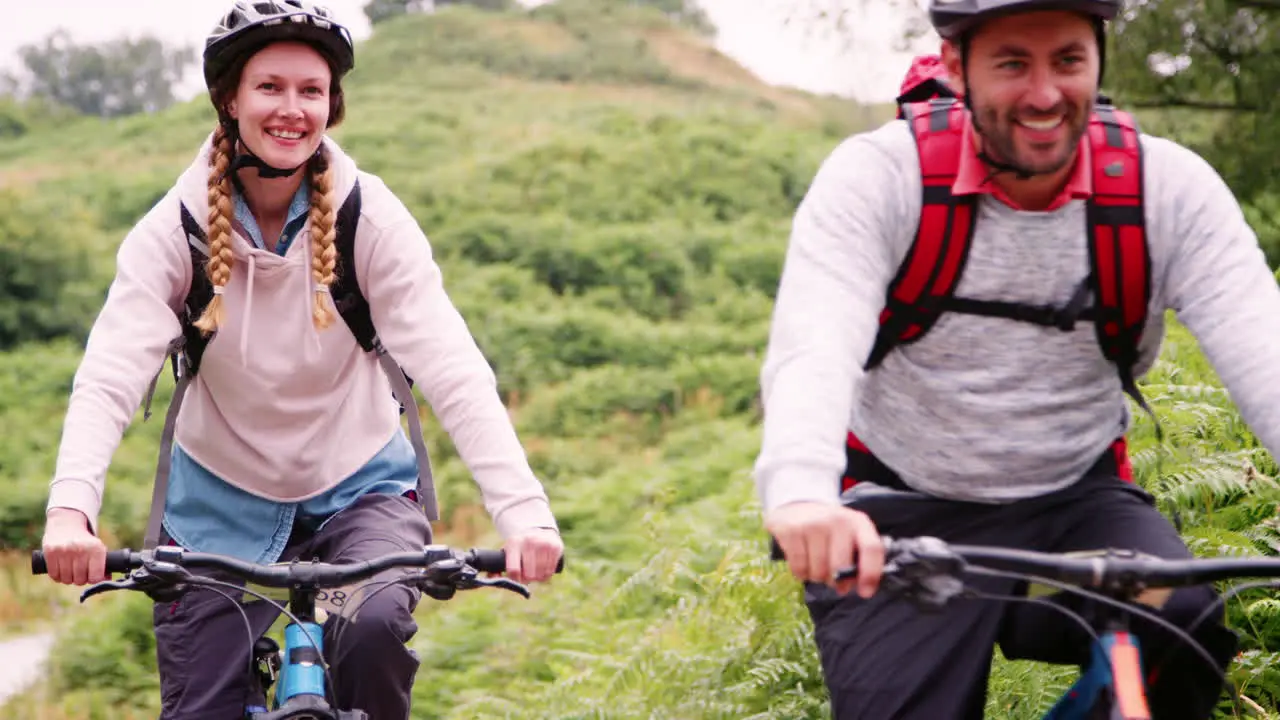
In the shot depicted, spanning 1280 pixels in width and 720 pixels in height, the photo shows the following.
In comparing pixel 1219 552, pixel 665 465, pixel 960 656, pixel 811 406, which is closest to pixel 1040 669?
pixel 1219 552

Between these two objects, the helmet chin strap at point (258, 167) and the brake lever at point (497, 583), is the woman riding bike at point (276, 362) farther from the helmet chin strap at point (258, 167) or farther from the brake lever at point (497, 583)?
the brake lever at point (497, 583)

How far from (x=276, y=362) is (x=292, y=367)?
0.04m

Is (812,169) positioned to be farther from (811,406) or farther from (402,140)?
(811,406)

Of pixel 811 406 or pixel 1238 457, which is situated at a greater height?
pixel 811 406

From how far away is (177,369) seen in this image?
417cm

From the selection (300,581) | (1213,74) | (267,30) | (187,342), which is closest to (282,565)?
(300,581)

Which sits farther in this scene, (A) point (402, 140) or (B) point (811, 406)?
(A) point (402, 140)

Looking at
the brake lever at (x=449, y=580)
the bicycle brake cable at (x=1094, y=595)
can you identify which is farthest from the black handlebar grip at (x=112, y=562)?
the bicycle brake cable at (x=1094, y=595)

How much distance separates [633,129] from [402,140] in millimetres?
5004

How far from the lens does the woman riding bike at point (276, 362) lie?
3795 mm

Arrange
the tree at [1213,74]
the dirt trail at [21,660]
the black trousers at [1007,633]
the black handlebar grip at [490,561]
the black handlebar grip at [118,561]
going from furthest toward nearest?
the dirt trail at [21,660] < the tree at [1213,74] < the black handlebar grip at [490,561] < the black handlebar grip at [118,561] < the black trousers at [1007,633]

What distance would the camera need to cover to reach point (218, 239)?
3.93 meters

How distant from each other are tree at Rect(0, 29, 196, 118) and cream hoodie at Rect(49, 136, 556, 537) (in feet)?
246

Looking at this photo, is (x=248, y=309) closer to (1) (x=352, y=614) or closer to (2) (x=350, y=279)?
(2) (x=350, y=279)
